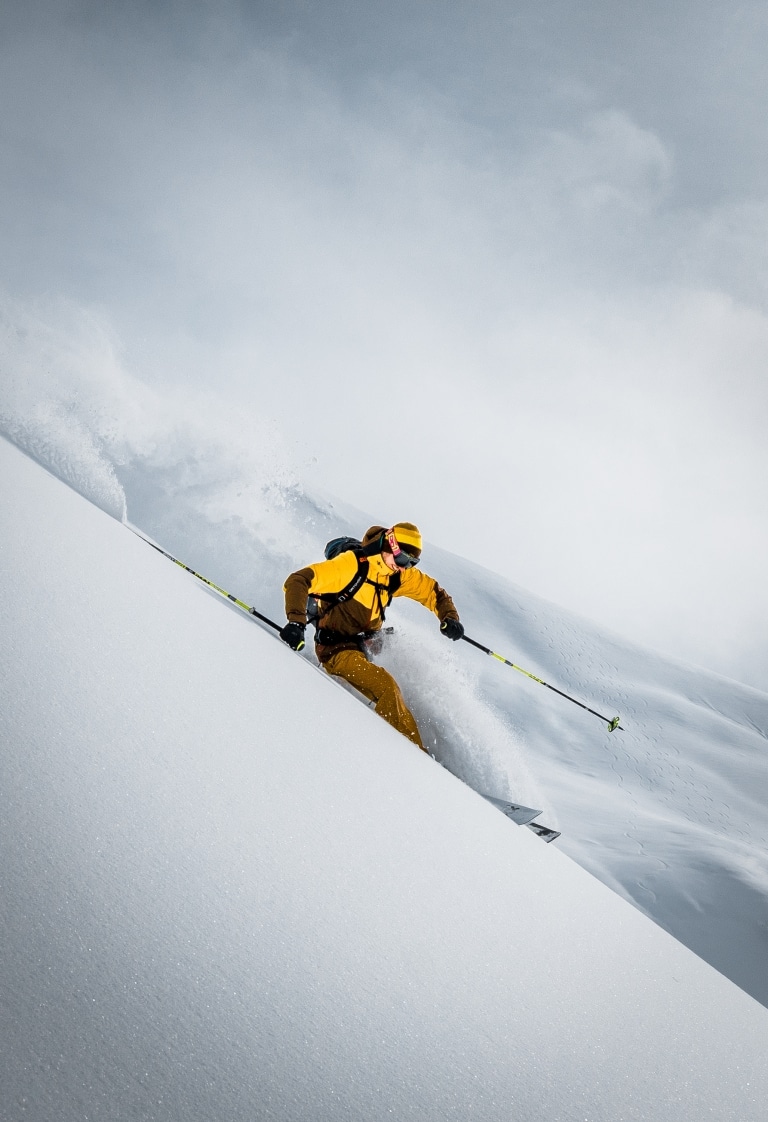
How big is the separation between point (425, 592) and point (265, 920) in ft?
14.8

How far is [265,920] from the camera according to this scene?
87cm

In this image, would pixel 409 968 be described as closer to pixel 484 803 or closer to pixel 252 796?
pixel 252 796

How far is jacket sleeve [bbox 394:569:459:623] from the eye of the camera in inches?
203

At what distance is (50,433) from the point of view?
29.1 feet

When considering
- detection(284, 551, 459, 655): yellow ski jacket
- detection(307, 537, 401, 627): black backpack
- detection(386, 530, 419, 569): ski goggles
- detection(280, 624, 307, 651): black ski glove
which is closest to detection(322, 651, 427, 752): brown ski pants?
detection(284, 551, 459, 655): yellow ski jacket

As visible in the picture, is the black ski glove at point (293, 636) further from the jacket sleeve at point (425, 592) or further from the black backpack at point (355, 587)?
the jacket sleeve at point (425, 592)

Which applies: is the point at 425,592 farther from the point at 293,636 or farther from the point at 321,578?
the point at 293,636

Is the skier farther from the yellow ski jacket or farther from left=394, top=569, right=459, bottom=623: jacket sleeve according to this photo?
left=394, top=569, right=459, bottom=623: jacket sleeve

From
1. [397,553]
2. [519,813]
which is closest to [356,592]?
[397,553]

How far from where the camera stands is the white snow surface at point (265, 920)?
0.58m

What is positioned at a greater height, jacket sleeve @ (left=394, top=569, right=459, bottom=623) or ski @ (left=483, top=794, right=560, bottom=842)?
jacket sleeve @ (left=394, top=569, right=459, bottom=623)

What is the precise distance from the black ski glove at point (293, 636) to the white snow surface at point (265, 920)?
1.02m

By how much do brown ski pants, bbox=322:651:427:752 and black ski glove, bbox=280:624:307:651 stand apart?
712 mm

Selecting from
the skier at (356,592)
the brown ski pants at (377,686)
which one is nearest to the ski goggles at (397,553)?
the skier at (356,592)
